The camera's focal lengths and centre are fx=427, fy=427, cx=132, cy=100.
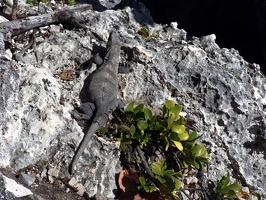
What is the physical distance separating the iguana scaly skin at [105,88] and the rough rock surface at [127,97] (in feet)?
0.57

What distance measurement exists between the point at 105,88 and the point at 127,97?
41cm

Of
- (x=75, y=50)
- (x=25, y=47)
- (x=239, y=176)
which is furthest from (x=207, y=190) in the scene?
(x=25, y=47)

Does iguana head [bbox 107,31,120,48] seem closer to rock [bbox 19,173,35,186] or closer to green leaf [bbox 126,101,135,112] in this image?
green leaf [bbox 126,101,135,112]

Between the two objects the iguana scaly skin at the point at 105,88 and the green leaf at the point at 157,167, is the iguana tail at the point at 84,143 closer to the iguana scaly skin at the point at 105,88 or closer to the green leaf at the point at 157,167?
the iguana scaly skin at the point at 105,88

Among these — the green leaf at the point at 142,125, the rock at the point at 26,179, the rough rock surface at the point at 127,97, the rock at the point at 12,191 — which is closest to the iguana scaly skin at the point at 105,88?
the rough rock surface at the point at 127,97

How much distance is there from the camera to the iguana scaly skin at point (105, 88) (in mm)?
5795

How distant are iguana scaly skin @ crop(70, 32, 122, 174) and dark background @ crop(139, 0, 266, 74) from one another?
513 centimetres

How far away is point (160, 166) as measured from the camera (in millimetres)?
5344

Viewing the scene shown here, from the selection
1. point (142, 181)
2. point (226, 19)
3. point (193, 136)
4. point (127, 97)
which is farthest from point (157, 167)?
point (226, 19)

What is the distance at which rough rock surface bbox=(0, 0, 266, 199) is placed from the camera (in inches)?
204

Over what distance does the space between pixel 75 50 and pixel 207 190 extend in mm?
2836

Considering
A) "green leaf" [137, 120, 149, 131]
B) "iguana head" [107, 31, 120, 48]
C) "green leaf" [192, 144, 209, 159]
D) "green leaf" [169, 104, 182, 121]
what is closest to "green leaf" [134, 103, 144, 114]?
"green leaf" [137, 120, 149, 131]

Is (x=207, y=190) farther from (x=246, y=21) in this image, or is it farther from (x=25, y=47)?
(x=246, y=21)

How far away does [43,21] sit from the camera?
265 inches
